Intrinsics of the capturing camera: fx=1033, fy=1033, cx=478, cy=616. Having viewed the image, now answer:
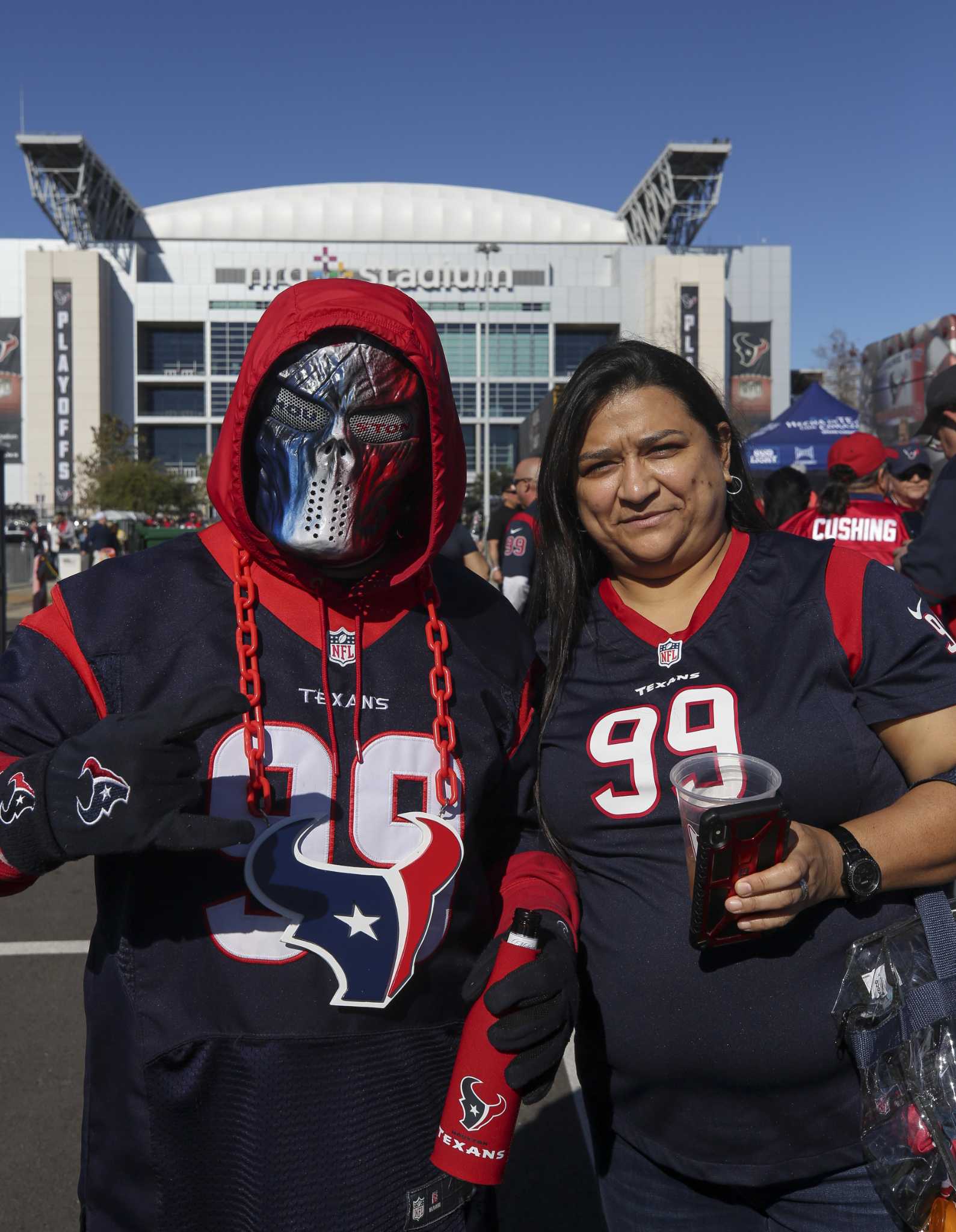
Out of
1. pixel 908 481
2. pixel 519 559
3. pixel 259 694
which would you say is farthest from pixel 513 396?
pixel 259 694

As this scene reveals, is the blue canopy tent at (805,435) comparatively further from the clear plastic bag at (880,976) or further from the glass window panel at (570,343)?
the glass window panel at (570,343)

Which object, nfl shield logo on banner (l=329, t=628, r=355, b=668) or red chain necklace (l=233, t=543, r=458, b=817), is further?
nfl shield logo on banner (l=329, t=628, r=355, b=668)

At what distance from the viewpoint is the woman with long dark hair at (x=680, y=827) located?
1.77 meters

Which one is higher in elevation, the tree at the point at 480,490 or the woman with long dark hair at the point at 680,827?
the tree at the point at 480,490

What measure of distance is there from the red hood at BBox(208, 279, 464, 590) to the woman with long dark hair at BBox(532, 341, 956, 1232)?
35 centimetres

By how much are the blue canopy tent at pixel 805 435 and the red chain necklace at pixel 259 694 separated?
1180 centimetres

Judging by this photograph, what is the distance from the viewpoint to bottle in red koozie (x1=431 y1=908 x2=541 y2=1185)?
1.62 metres

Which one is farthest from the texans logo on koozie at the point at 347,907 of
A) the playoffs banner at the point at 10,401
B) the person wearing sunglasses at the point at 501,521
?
the playoffs banner at the point at 10,401

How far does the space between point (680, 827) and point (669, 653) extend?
1.09 ft

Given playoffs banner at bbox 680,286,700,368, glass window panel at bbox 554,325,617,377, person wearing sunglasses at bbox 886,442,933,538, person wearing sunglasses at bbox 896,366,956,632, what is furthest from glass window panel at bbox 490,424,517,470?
person wearing sunglasses at bbox 896,366,956,632

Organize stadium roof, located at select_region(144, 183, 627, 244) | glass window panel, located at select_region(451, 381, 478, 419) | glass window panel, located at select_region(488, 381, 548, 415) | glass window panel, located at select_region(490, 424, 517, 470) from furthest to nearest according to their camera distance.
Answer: stadium roof, located at select_region(144, 183, 627, 244), glass window panel, located at select_region(490, 424, 517, 470), glass window panel, located at select_region(451, 381, 478, 419), glass window panel, located at select_region(488, 381, 548, 415)

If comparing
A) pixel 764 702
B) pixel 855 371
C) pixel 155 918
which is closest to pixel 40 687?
pixel 155 918

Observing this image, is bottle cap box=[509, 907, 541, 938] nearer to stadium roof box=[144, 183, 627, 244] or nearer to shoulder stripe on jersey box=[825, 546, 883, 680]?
shoulder stripe on jersey box=[825, 546, 883, 680]

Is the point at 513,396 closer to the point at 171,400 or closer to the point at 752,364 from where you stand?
the point at 752,364
